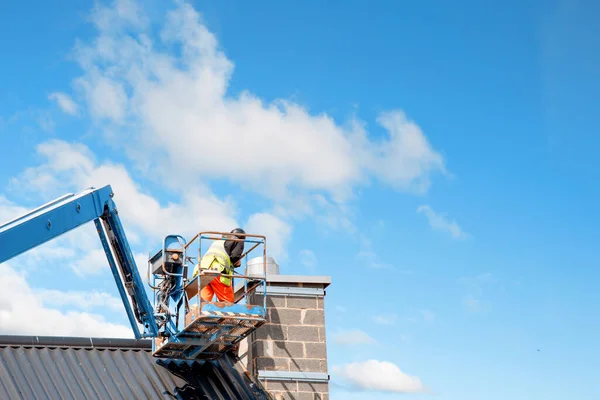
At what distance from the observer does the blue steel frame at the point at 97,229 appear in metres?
10.2

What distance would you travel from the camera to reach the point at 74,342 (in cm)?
1343

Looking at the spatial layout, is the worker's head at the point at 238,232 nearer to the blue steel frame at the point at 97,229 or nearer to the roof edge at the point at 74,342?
the blue steel frame at the point at 97,229

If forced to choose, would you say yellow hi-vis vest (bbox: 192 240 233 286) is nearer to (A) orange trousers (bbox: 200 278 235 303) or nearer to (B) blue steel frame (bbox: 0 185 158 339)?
(A) orange trousers (bbox: 200 278 235 303)

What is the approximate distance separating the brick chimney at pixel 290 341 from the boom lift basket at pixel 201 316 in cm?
37

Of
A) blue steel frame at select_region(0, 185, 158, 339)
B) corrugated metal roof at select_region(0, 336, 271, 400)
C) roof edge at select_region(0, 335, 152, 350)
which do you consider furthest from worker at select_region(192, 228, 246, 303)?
roof edge at select_region(0, 335, 152, 350)

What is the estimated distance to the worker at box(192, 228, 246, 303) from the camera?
12836mm

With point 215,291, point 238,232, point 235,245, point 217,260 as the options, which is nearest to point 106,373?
point 215,291

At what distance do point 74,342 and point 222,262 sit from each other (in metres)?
3.03

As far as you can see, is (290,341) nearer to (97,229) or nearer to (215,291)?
(215,291)

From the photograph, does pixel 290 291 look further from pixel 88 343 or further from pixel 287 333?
pixel 88 343

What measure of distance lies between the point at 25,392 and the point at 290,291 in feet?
16.0

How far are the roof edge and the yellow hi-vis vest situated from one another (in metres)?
2.03

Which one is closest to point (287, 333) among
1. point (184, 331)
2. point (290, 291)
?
point (290, 291)

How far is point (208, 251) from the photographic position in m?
12.9
